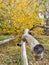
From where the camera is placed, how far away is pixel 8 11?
10.2 metres

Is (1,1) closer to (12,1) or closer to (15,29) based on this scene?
(12,1)

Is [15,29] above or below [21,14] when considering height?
below

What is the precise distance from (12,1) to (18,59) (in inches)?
149

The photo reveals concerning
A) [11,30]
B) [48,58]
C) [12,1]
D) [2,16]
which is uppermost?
[12,1]

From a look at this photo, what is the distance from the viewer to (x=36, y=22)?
1099cm

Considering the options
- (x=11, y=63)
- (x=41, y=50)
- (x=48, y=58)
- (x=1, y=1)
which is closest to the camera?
(x=41, y=50)

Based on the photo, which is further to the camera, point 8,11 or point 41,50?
point 8,11

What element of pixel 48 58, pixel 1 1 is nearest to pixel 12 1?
pixel 1 1

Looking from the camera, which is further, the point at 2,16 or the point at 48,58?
the point at 2,16

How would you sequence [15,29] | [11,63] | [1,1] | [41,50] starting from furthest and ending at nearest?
[15,29], [1,1], [11,63], [41,50]

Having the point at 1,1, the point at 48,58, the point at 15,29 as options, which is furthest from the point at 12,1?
the point at 48,58

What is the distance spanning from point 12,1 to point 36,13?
1730 mm

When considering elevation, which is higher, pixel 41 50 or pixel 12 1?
pixel 12 1

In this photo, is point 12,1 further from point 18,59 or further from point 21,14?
point 18,59
